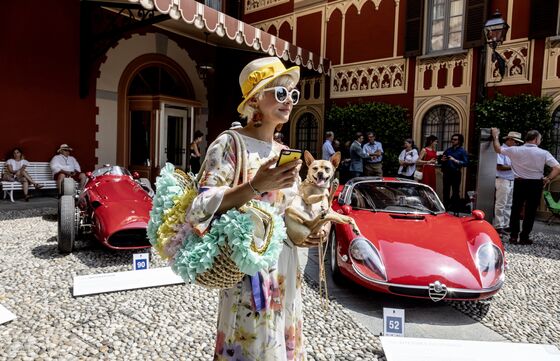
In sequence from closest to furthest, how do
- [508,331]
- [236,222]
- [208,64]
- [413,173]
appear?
[236,222] → [508,331] → [413,173] → [208,64]

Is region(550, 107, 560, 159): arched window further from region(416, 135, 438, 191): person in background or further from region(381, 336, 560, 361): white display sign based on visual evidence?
region(381, 336, 560, 361): white display sign

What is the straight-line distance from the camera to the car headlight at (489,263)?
349 centimetres

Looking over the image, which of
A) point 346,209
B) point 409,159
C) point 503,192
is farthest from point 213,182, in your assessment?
point 409,159

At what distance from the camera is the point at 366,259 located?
358 cm

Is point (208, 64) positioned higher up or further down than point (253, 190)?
higher up

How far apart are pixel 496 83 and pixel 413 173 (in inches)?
119

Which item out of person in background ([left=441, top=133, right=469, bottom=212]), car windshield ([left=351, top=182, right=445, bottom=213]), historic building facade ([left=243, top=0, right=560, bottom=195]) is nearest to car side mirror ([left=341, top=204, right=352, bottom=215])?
car windshield ([left=351, top=182, right=445, bottom=213])

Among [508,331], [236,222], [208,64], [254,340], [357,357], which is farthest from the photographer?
[208,64]

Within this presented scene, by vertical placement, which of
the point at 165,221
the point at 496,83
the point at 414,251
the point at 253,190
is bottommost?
the point at 414,251

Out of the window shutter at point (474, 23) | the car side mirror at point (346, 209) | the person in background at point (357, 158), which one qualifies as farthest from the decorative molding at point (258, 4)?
the car side mirror at point (346, 209)

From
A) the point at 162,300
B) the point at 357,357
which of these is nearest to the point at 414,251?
the point at 357,357

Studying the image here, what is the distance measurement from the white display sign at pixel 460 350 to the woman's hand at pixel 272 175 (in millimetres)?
1847

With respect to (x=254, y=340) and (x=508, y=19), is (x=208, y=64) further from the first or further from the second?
(x=254, y=340)

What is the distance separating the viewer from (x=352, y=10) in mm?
11977
